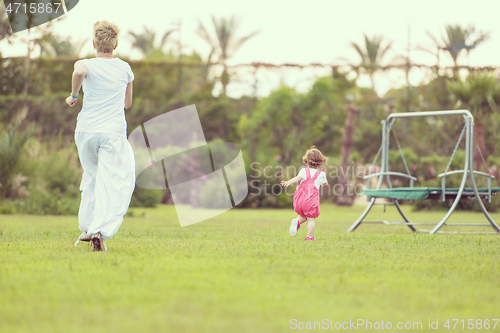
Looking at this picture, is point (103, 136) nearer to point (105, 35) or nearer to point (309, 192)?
point (105, 35)

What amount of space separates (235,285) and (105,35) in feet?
9.30

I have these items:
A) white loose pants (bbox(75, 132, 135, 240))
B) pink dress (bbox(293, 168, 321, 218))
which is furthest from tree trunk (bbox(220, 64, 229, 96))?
white loose pants (bbox(75, 132, 135, 240))

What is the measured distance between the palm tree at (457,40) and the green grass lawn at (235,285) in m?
19.3

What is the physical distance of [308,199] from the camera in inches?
257

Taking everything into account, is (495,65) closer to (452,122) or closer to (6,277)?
(452,122)

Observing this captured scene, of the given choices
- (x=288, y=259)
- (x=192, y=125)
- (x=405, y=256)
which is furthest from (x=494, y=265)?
(x=192, y=125)

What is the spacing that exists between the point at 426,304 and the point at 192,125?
18.5 metres

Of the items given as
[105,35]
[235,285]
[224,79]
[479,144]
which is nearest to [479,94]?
[479,144]

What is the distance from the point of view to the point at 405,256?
489 centimetres

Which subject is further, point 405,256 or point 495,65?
point 495,65

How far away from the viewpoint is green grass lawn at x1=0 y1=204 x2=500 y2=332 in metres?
2.71

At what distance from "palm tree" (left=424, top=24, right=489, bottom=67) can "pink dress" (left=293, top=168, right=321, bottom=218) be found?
17.5m

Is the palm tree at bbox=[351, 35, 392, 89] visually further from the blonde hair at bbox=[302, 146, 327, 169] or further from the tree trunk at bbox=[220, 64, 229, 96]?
the blonde hair at bbox=[302, 146, 327, 169]

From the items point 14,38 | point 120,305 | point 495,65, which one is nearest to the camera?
point 120,305
